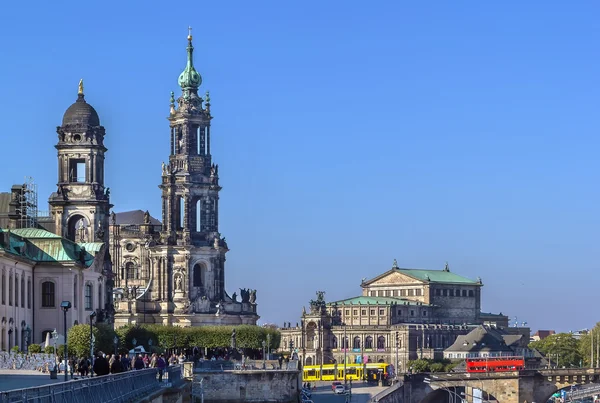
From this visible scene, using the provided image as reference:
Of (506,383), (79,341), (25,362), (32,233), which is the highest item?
(32,233)

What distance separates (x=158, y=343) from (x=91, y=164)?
69.3 feet

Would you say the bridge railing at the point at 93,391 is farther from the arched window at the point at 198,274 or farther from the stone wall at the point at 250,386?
the arched window at the point at 198,274

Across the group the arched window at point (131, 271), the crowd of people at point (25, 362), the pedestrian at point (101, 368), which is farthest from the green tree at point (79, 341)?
the arched window at point (131, 271)

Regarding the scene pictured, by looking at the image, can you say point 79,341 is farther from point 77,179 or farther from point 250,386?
point 77,179

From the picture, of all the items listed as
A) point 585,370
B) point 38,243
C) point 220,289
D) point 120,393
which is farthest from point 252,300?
point 120,393

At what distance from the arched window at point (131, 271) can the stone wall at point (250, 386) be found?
6407 centimetres

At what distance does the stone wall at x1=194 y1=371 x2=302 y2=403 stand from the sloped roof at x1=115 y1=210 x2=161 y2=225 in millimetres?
78229

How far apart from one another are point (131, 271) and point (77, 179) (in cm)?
4568

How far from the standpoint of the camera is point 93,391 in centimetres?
3138

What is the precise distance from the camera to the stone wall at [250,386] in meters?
84.2

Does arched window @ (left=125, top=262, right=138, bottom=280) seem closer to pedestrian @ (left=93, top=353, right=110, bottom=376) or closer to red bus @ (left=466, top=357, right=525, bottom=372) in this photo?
red bus @ (left=466, top=357, right=525, bottom=372)

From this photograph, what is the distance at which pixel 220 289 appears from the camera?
13688cm

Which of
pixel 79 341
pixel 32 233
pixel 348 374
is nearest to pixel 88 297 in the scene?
pixel 32 233

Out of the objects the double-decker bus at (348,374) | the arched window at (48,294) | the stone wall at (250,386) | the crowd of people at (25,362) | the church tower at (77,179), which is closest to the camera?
the crowd of people at (25,362)
